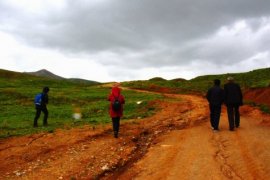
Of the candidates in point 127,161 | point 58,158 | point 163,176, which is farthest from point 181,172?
point 58,158

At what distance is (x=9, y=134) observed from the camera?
64.0 feet

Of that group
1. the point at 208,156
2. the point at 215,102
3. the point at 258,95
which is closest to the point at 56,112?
the point at 215,102

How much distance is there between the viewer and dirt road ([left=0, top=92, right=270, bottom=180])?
11734mm

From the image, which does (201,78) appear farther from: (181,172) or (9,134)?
(181,172)

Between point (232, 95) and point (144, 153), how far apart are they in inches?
234

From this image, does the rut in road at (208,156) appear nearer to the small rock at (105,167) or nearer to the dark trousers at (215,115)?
the dark trousers at (215,115)

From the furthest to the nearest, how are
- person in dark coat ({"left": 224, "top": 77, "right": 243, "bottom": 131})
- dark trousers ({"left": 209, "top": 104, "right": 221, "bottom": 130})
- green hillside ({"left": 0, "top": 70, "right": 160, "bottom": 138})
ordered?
green hillside ({"left": 0, "top": 70, "right": 160, "bottom": 138}) → person in dark coat ({"left": 224, "top": 77, "right": 243, "bottom": 131}) → dark trousers ({"left": 209, "top": 104, "right": 221, "bottom": 130})

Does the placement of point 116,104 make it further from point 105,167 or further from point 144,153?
point 105,167

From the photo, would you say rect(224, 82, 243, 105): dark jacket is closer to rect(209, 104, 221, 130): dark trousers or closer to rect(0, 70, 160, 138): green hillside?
rect(209, 104, 221, 130): dark trousers

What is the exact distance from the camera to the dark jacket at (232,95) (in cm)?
1819

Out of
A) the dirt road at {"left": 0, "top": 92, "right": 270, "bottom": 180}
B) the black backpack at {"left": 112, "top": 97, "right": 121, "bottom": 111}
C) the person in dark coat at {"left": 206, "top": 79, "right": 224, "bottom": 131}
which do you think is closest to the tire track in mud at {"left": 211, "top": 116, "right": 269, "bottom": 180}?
the dirt road at {"left": 0, "top": 92, "right": 270, "bottom": 180}

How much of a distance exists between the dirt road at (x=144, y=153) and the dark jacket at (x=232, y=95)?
1.21 meters

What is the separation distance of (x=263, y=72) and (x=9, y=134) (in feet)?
144

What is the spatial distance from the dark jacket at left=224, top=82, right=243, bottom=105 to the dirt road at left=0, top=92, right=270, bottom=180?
1.21 metres
